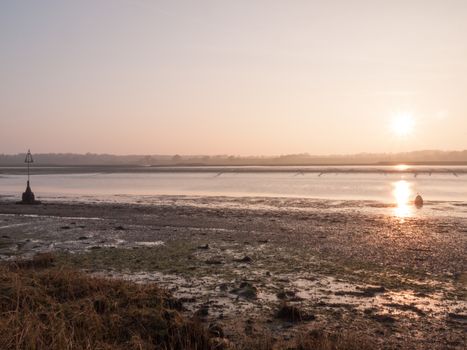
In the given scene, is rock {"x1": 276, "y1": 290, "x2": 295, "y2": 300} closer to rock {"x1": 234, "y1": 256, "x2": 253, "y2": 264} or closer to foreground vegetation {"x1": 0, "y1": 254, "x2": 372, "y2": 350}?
foreground vegetation {"x1": 0, "y1": 254, "x2": 372, "y2": 350}

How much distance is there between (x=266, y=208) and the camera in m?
30.5

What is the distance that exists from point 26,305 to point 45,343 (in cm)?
153

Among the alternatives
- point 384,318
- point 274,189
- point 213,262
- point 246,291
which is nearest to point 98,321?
point 246,291

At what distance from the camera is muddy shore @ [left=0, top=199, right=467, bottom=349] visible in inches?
355

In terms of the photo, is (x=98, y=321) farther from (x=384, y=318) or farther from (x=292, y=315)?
(x=384, y=318)

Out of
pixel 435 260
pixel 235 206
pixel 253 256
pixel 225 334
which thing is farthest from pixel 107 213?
pixel 225 334

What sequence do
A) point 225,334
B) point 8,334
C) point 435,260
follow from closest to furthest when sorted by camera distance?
point 8,334
point 225,334
point 435,260

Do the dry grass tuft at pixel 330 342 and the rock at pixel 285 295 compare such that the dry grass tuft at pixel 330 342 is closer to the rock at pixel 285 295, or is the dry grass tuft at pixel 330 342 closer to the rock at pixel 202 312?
the rock at pixel 202 312

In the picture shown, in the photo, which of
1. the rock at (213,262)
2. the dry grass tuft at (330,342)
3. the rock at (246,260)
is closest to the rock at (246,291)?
the rock at (213,262)

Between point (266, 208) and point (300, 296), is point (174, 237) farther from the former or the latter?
point (266, 208)

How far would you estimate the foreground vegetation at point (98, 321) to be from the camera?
21.6 feet

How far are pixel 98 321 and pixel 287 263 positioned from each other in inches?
301

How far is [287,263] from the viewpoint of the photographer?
46.2 feet

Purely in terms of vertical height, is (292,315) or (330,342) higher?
(330,342)
